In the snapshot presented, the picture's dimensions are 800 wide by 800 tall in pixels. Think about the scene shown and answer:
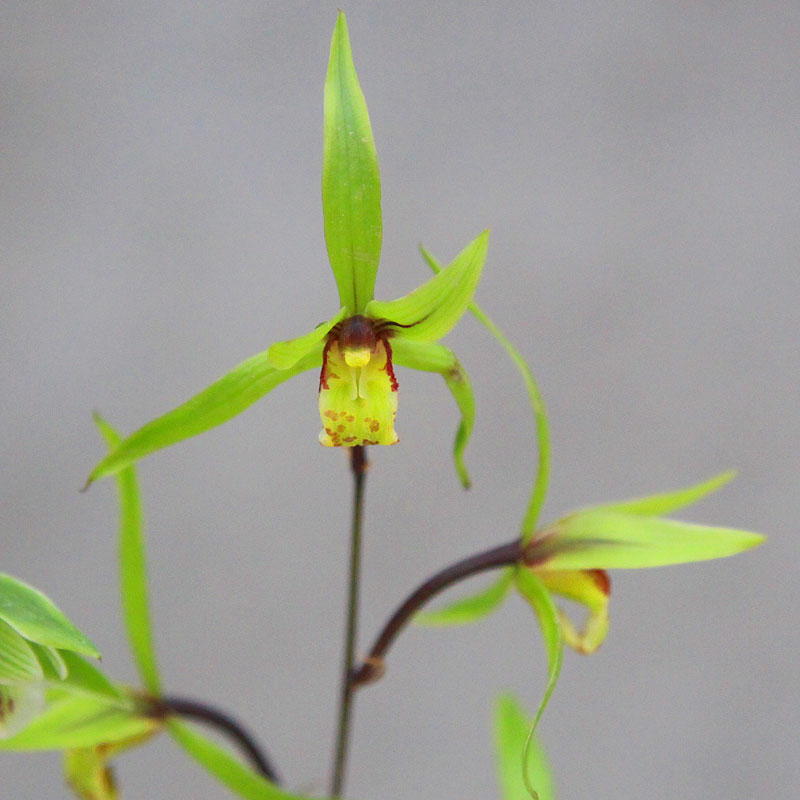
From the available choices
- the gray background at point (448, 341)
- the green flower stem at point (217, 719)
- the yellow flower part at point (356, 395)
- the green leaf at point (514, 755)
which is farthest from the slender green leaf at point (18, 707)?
the gray background at point (448, 341)

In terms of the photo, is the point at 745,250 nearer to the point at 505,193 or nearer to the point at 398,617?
the point at 505,193

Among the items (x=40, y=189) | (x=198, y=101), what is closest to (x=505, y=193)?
(x=198, y=101)

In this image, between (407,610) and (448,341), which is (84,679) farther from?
(448,341)

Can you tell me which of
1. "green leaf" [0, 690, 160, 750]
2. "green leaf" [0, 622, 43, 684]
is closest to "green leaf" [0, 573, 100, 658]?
"green leaf" [0, 622, 43, 684]

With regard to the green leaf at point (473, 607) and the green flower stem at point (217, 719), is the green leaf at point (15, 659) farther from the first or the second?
the green leaf at point (473, 607)

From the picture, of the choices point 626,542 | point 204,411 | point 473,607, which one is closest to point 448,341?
point 473,607

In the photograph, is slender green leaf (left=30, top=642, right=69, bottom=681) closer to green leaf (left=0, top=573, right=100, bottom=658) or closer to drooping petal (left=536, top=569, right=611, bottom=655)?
green leaf (left=0, top=573, right=100, bottom=658)
